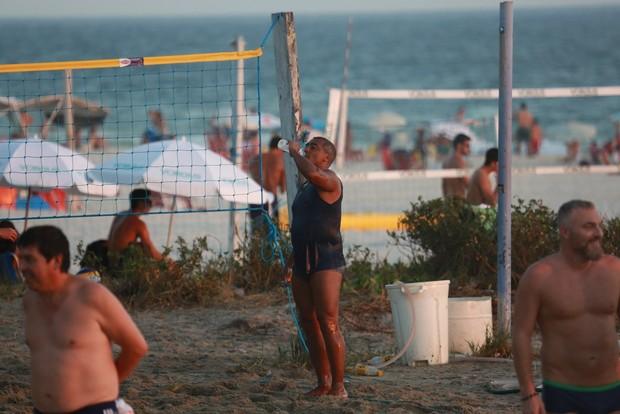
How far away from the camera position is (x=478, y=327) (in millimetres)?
7980

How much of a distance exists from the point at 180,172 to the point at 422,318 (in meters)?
3.38

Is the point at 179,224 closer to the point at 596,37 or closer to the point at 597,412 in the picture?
the point at 597,412

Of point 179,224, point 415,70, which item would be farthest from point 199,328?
point 415,70

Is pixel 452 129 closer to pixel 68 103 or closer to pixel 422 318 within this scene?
pixel 68 103

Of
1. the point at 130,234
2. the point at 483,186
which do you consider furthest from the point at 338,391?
the point at 483,186

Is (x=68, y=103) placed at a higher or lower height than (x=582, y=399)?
higher

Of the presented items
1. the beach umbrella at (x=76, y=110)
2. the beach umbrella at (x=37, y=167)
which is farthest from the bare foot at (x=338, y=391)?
the beach umbrella at (x=76, y=110)

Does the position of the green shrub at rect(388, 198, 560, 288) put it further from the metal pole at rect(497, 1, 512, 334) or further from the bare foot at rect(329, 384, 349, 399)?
the bare foot at rect(329, 384, 349, 399)

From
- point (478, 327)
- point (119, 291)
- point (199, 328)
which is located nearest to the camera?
point (478, 327)

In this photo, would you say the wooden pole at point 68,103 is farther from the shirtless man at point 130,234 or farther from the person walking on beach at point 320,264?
the person walking on beach at point 320,264

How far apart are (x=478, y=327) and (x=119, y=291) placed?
3.21 m

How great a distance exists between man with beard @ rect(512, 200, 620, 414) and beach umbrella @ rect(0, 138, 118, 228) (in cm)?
625

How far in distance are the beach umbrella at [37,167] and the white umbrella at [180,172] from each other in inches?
8.6

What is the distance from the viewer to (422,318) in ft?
24.8
